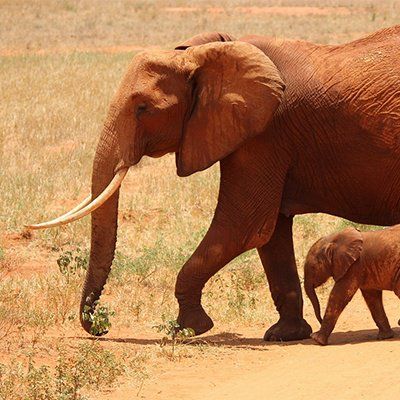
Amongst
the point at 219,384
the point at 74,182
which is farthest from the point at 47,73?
the point at 219,384

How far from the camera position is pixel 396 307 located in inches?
389

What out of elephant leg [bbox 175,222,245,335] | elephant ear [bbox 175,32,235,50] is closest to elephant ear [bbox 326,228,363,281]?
elephant leg [bbox 175,222,245,335]

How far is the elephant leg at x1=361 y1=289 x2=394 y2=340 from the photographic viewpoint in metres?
8.45

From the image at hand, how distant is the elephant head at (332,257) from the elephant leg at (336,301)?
0.19ft

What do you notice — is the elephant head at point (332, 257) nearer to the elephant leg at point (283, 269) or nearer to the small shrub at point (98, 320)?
the elephant leg at point (283, 269)

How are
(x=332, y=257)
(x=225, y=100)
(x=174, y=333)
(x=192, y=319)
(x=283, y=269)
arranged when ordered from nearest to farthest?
1. (x=332, y=257)
2. (x=174, y=333)
3. (x=225, y=100)
4. (x=192, y=319)
5. (x=283, y=269)

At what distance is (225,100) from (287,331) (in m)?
1.77

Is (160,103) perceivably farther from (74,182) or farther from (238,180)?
(74,182)

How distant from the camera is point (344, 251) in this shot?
8328 millimetres

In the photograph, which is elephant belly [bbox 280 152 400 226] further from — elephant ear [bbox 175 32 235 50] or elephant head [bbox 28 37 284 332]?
elephant ear [bbox 175 32 235 50]

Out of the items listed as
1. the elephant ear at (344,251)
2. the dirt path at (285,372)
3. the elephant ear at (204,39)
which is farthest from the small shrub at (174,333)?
the elephant ear at (204,39)

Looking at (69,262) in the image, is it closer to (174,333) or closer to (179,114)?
(174,333)

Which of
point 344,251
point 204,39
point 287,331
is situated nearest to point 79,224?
point 204,39

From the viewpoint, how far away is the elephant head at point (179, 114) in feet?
28.4
